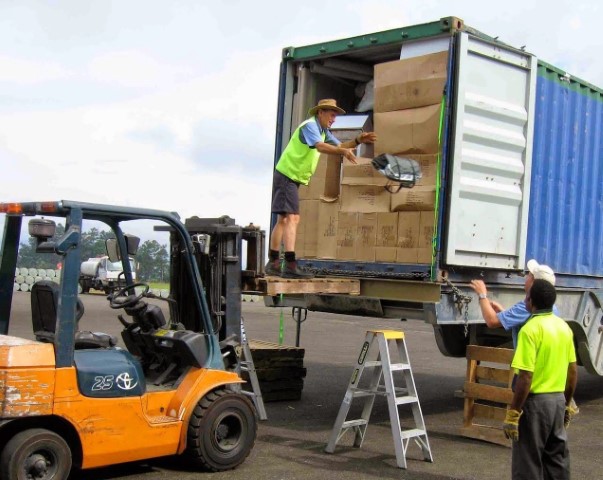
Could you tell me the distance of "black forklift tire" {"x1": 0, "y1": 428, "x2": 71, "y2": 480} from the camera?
4.96 m

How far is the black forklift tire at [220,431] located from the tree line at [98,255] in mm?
1173

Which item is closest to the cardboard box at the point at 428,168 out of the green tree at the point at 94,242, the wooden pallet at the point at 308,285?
the wooden pallet at the point at 308,285

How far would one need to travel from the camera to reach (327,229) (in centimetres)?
827

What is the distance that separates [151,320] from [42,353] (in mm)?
1280

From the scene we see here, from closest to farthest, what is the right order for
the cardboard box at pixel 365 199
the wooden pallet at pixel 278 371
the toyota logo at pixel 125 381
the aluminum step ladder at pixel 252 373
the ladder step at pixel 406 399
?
the toyota logo at pixel 125 381 → the ladder step at pixel 406 399 → the cardboard box at pixel 365 199 → the aluminum step ladder at pixel 252 373 → the wooden pallet at pixel 278 371

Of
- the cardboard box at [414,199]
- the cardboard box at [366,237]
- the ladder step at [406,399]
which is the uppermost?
the cardboard box at [414,199]

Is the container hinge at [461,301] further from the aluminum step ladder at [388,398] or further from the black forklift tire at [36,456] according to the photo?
A: the black forklift tire at [36,456]

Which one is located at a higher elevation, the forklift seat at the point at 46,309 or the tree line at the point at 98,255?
the tree line at the point at 98,255

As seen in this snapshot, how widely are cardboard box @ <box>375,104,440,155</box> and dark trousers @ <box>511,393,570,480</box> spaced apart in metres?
2.98

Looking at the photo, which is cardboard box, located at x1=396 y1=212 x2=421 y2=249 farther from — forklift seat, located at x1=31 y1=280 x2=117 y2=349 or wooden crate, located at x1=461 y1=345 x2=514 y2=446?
forklift seat, located at x1=31 y1=280 x2=117 y2=349

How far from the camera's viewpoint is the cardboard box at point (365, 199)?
25.0 feet

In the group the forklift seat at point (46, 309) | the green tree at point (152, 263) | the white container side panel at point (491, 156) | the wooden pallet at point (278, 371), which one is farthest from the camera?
the wooden pallet at point (278, 371)

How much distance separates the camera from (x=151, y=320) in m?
6.34

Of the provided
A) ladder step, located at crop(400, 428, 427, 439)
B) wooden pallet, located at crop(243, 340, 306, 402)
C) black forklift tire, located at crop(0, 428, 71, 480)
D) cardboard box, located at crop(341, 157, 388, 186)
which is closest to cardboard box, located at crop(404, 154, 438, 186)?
cardboard box, located at crop(341, 157, 388, 186)
